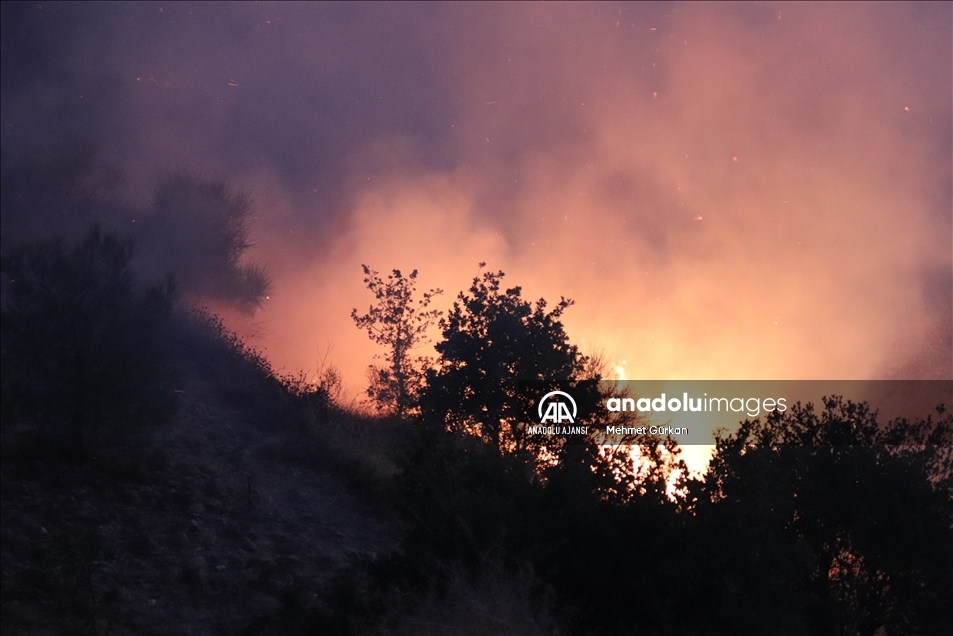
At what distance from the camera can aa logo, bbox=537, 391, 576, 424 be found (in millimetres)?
14547

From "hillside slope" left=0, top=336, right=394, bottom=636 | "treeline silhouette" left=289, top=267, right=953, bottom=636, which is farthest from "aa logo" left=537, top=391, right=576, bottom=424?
"hillside slope" left=0, top=336, right=394, bottom=636

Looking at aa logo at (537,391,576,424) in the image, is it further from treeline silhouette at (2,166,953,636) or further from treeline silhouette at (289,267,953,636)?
treeline silhouette at (289,267,953,636)

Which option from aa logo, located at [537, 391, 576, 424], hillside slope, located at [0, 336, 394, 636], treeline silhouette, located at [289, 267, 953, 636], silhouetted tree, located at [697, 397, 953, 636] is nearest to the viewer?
treeline silhouette, located at [289, 267, 953, 636]

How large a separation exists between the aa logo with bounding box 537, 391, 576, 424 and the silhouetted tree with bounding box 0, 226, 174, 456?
21.1 feet

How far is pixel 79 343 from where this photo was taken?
1305cm

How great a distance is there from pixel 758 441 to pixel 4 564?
1003 cm

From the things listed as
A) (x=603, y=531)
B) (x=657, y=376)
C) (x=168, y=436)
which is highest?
(x=657, y=376)

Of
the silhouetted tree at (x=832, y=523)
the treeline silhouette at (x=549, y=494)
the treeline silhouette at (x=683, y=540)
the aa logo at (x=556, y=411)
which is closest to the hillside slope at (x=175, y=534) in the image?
the treeline silhouette at (x=549, y=494)

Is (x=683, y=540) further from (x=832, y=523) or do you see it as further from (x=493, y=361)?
(x=493, y=361)

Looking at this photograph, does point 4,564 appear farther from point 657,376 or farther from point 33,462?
point 657,376

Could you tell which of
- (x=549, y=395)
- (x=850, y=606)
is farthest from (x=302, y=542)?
(x=850, y=606)

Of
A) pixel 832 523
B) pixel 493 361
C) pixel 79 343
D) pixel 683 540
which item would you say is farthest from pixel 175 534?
pixel 832 523

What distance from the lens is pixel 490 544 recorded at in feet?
30.9

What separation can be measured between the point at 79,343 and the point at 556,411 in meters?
7.86
